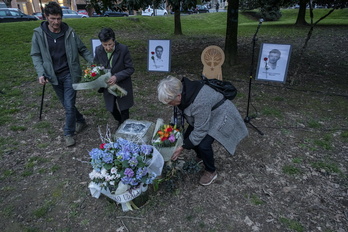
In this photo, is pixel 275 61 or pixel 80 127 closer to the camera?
pixel 275 61

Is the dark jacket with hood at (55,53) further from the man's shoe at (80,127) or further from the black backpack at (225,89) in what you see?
the black backpack at (225,89)

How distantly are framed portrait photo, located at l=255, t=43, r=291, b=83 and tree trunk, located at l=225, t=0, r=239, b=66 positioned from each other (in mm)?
2987

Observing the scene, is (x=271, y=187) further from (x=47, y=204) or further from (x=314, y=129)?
(x=47, y=204)

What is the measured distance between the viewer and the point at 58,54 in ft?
11.8

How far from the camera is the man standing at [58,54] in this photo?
3406 mm

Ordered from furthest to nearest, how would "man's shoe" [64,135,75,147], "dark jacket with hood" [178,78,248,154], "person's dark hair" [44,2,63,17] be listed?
"man's shoe" [64,135,75,147], "person's dark hair" [44,2,63,17], "dark jacket with hood" [178,78,248,154]

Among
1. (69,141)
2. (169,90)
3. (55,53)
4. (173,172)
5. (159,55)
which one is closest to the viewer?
(169,90)

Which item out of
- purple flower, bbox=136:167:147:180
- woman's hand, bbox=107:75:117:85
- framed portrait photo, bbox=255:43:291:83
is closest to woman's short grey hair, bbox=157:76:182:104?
purple flower, bbox=136:167:147:180

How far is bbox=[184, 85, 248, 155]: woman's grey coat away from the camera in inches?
97.2

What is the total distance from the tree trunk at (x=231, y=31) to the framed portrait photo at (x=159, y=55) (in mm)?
2237

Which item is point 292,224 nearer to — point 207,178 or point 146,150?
point 207,178

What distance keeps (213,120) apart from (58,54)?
2468mm

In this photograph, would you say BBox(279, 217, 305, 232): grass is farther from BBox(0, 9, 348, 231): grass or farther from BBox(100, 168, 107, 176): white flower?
BBox(100, 168, 107, 176): white flower

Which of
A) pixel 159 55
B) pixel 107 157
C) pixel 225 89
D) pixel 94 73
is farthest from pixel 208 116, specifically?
pixel 159 55
